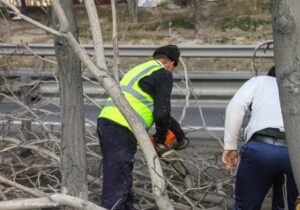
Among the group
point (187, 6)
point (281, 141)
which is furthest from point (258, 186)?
point (187, 6)

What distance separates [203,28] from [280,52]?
65.3 ft

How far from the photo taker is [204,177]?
4934 mm

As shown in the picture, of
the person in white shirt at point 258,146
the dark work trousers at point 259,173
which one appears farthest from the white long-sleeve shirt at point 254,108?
the dark work trousers at point 259,173

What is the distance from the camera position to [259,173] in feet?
11.6

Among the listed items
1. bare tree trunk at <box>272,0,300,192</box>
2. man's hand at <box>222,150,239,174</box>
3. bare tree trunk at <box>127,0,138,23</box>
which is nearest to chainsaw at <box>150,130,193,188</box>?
man's hand at <box>222,150,239,174</box>

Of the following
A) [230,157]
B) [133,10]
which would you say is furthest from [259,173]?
[133,10]

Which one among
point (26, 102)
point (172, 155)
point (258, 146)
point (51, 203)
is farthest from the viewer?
point (26, 102)

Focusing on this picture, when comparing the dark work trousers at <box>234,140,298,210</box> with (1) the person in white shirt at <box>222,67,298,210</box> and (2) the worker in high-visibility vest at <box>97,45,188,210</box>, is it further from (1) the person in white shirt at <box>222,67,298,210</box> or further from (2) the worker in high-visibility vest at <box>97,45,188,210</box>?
(2) the worker in high-visibility vest at <box>97,45,188,210</box>

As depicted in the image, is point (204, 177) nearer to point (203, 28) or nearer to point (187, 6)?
point (203, 28)

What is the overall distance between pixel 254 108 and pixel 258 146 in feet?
0.83

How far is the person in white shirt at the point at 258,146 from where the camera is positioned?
3.47 meters

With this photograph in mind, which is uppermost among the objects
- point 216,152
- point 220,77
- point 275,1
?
point 275,1

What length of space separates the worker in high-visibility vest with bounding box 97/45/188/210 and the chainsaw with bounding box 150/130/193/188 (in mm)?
239

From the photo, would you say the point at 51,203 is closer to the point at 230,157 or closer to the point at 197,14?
the point at 230,157
